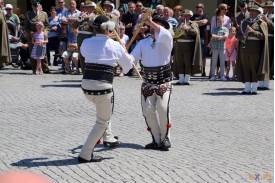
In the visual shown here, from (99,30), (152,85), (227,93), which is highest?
(99,30)

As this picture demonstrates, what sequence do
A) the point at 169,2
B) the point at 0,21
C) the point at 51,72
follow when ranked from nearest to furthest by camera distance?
the point at 0,21 → the point at 51,72 → the point at 169,2

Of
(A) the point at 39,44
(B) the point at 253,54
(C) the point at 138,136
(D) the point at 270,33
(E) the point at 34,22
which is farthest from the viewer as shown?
(E) the point at 34,22

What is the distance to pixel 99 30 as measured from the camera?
6.08 metres

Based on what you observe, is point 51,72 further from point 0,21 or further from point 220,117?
point 220,117

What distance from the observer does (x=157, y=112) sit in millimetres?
6953

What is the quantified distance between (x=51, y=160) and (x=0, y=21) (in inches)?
337

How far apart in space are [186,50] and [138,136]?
620 cm

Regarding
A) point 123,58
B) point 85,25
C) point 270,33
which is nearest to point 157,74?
point 123,58

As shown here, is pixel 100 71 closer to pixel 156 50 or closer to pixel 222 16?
pixel 156 50

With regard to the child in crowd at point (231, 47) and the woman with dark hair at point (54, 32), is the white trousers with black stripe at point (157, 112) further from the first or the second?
the woman with dark hair at point (54, 32)

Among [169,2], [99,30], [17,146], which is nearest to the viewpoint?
[99,30]

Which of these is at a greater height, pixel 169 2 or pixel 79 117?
pixel 169 2

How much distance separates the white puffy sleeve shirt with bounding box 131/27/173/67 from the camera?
268 inches

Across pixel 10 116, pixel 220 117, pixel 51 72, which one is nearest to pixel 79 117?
pixel 10 116
